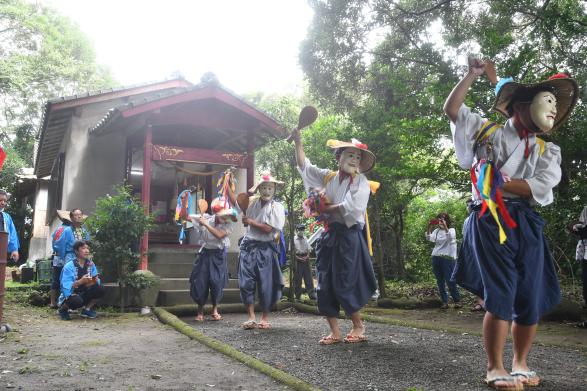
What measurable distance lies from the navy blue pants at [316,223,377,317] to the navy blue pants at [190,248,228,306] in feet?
10.3

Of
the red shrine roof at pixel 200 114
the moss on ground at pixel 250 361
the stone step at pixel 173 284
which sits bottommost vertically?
the moss on ground at pixel 250 361

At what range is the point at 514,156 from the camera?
334 centimetres

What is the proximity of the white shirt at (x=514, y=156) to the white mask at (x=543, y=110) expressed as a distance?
0.43 ft

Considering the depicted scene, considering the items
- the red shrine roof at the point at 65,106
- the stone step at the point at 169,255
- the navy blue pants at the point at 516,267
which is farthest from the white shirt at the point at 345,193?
A: the red shrine roof at the point at 65,106

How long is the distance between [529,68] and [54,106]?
9890 mm

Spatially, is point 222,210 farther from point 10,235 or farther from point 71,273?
point 10,235

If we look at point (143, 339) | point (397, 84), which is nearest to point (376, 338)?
point (143, 339)

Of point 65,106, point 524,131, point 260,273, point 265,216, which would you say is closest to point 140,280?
point 260,273

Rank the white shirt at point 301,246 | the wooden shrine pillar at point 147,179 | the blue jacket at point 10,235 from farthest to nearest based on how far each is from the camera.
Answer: the white shirt at point 301,246, the wooden shrine pillar at point 147,179, the blue jacket at point 10,235

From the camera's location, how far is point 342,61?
611 inches

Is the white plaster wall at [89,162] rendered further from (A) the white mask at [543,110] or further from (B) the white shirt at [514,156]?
(A) the white mask at [543,110]

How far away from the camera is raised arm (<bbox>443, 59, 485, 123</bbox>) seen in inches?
131

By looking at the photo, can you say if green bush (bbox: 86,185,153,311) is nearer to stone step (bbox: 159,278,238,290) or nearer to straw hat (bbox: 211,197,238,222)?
stone step (bbox: 159,278,238,290)

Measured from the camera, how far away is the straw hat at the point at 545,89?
340cm
